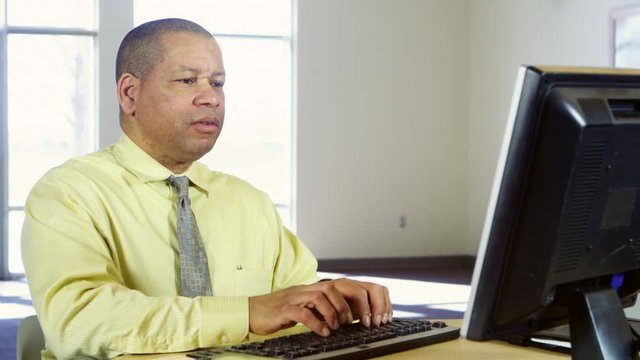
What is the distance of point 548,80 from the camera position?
1.29 m

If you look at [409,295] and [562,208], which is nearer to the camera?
[562,208]

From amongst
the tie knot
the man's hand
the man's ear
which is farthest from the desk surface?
the man's ear

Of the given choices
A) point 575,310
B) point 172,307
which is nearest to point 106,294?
point 172,307

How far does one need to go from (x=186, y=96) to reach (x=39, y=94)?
8.74 m

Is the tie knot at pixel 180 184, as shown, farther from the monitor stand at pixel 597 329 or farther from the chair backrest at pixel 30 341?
the monitor stand at pixel 597 329

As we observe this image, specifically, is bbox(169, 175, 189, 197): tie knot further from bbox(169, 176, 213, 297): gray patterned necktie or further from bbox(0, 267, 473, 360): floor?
bbox(0, 267, 473, 360): floor

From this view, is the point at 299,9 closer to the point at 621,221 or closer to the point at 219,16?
the point at 219,16

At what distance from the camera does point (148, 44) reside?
2152mm

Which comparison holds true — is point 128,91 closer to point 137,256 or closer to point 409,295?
point 137,256

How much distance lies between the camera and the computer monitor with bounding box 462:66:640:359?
4.23 ft

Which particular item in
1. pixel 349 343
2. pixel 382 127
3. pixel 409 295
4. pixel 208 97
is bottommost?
pixel 409 295

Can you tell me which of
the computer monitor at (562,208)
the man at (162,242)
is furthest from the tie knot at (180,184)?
the computer monitor at (562,208)


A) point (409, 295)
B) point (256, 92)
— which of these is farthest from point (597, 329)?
point (256, 92)

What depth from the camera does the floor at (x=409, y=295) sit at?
744 cm
